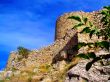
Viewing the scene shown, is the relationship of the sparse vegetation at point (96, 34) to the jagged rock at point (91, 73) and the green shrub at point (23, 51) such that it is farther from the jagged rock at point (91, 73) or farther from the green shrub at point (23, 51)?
the green shrub at point (23, 51)

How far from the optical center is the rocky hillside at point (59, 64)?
24828 mm

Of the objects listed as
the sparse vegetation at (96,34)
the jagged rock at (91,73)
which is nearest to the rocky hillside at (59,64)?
the jagged rock at (91,73)

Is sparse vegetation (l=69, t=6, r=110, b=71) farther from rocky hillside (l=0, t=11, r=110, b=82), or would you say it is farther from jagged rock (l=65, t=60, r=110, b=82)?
jagged rock (l=65, t=60, r=110, b=82)

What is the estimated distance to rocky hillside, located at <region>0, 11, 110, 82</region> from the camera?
24828 mm

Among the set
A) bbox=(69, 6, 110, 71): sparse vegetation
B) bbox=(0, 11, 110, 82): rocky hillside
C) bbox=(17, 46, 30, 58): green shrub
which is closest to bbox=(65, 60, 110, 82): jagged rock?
bbox=(0, 11, 110, 82): rocky hillside

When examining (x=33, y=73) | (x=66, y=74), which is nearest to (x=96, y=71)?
(x=66, y=74)

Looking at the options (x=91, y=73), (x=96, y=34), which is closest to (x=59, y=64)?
(x=91, y=73)

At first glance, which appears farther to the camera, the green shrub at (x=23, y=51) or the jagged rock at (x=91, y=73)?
the green shrub at (x=23, y=51)

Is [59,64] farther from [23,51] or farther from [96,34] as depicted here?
[96,34]

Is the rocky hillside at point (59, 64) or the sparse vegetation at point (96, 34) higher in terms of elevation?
the rocky hillside at point (59, 64)

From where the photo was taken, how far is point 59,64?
30.0 m

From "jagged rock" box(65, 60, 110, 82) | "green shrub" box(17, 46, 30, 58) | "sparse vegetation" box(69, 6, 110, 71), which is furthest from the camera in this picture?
"green shrub" box(17, 46, 30, 58)

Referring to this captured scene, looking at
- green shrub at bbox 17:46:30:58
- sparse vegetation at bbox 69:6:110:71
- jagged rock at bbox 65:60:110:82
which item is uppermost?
green shrub at bbox 17:46:30:58

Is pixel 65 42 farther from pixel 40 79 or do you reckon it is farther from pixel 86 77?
pixel 86 77
